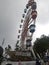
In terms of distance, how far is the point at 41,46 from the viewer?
218 ft

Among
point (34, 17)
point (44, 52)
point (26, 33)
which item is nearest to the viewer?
point (34, 17)

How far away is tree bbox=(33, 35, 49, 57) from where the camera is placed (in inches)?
2584

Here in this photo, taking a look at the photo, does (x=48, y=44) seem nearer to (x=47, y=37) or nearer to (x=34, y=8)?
(x=47, y=37)

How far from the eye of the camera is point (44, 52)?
2584 inches

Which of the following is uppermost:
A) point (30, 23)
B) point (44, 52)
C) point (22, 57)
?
point (30, 23)

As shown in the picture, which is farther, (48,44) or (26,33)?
(48,44)

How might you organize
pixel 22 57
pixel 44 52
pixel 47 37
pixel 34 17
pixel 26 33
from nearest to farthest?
1. pixel 22 57
2. pixel 34 17
3. pixel 26 33
4. pixel 44 52
5. pixel 47 37

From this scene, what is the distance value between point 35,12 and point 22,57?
42.2 feet

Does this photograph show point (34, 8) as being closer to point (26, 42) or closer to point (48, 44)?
point (26, 42)

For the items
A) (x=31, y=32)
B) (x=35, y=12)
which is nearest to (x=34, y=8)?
(x=35, y=12)

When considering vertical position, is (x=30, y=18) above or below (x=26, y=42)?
above

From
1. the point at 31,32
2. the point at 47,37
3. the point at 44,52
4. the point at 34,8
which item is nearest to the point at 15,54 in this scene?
the point at 31,32

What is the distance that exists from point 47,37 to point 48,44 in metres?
5.77

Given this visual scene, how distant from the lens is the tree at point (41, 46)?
65637 millimetres
